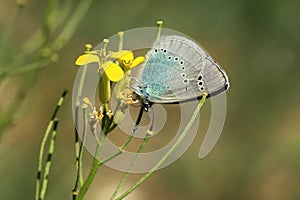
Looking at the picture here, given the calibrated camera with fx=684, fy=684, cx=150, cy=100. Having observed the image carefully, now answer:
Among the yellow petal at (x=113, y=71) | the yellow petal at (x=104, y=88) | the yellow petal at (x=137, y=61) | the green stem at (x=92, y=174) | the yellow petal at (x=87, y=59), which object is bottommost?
the green stem at (x=92, y=174)

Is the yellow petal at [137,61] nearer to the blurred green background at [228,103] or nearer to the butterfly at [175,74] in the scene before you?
the butterfly at [175,74]

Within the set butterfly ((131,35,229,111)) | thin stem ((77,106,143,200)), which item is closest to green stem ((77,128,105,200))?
thin stem ((77,106,143,200))

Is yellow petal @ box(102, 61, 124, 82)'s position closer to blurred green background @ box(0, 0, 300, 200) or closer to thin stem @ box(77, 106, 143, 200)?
thin stem @ box(77, 106, 143, 200)

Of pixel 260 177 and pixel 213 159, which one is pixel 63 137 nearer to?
pixel 213 159

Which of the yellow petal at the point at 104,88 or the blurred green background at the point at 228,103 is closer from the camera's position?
the yellow petal at the point at 104,88

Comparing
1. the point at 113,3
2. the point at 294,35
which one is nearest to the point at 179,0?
the point at 113,3

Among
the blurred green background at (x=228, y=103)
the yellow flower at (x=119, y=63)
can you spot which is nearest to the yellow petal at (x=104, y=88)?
the yellow flower at (x=119, y=63)
